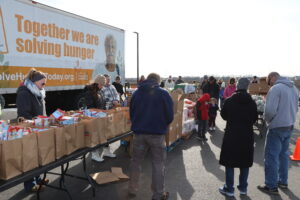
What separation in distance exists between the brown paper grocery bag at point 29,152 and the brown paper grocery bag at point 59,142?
288 mm

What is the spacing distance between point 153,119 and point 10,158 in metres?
1.69

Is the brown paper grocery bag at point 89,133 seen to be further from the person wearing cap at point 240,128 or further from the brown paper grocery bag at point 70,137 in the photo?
the person wearing cap at point 240,128

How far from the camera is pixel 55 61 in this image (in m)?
8.00

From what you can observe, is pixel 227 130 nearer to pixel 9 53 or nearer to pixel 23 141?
pixel 23 141

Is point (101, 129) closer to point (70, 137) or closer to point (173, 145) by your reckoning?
point (70, 137)

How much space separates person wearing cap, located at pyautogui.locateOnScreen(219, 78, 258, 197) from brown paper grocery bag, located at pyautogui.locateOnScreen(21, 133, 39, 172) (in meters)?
2.48

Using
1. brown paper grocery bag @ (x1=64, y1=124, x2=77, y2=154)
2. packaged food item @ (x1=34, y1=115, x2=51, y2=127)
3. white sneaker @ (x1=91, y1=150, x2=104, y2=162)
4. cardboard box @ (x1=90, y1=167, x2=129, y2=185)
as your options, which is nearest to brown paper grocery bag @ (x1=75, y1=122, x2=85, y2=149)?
brown paper grocery bag @ (x1=64, y1=124, x2=77, y2=154)

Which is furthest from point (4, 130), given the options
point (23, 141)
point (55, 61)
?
point (55, 61)

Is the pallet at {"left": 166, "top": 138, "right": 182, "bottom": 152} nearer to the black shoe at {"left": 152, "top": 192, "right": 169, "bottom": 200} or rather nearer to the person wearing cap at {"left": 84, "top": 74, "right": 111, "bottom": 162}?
the person wearing cap at {"left": 84, "top": 74, "right": 111, "bottom": 162}

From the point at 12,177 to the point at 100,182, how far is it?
5.62ft

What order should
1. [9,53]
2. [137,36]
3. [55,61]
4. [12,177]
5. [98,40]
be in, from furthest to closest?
1. [137,36]
2. [98,40]
3. [55,61]
4. [9,53]
5. [12,177]

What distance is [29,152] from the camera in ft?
8.55

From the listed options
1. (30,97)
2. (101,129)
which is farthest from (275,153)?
(30,97)

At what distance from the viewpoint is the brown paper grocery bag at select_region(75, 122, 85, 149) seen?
10.7 feet
